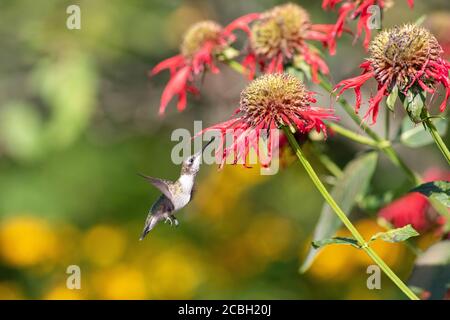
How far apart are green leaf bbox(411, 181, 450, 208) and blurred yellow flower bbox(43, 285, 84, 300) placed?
1.39 metres

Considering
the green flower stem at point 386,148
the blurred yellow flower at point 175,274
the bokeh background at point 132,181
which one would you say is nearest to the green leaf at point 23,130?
the bokeh background at point 132,181

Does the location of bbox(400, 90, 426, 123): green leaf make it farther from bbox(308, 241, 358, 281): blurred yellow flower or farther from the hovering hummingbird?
bbox(308, 241, 358, 281): blurred yellow flower

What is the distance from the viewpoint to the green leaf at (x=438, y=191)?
0.95m

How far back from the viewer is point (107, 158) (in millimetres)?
3275

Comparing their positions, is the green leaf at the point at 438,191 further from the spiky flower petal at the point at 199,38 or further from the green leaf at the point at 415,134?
the spiky flower petal at the point at 199,38

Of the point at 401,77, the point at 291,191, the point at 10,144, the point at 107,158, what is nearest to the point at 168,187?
the point at 401,77

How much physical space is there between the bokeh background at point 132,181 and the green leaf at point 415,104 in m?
1.37

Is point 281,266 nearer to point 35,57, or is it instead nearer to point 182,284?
point 182,284

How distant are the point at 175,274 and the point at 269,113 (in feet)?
5.21

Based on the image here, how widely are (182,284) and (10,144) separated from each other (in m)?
0.74

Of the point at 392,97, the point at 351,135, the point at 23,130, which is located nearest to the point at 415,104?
the point at 392,97

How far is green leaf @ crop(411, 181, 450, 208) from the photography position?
0.95m

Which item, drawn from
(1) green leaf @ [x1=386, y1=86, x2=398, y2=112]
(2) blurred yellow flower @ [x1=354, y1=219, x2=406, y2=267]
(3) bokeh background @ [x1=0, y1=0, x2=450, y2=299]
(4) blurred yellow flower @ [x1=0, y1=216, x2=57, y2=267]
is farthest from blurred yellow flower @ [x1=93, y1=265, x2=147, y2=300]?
(1) green leaf @ [x1=386, y1=86, x2=398, y2=112]

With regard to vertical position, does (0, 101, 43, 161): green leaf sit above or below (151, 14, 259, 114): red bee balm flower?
above
